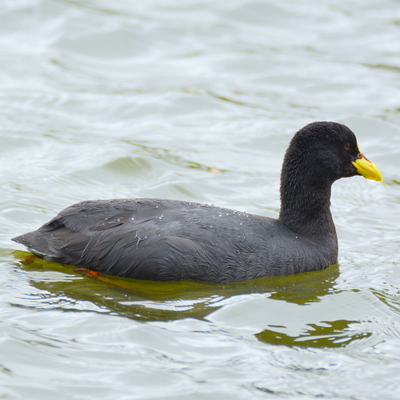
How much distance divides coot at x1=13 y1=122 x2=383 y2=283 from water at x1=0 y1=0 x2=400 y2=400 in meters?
0.19

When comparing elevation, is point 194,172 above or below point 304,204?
below

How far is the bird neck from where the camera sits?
7.85 meters

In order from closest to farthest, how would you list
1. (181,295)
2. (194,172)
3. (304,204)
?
(181,295) → (304,204) → (194,172)

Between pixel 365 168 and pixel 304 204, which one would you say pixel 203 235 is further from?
pixel 365 168

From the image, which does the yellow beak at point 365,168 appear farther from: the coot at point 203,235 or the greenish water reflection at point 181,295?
the greenish water reflection at point 181,295

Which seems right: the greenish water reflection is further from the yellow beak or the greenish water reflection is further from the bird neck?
the yellow beak

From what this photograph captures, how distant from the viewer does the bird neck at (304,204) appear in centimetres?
785

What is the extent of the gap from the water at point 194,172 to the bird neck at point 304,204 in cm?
50

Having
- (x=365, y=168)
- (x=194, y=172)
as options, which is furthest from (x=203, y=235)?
(x=194, y=172)

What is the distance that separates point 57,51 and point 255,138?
4983mm

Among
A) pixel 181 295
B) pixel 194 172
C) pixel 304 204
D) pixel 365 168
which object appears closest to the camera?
pixel 181 295

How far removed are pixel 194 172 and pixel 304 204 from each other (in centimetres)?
276

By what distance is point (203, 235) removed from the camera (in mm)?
6969

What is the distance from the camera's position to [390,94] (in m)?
13.5
